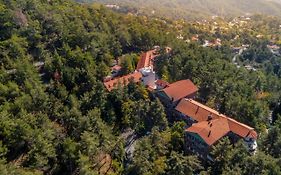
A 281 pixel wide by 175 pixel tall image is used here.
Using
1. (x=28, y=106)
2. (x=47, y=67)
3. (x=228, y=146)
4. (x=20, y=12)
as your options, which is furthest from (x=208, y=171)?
(x=20, y=12)

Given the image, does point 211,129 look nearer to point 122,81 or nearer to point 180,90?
point 180,90

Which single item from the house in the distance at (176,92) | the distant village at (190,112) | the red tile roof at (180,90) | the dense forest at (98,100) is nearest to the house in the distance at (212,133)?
the distant village at (190,112)

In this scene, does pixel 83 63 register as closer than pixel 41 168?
No

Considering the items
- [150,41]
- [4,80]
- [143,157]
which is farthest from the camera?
[150,41]

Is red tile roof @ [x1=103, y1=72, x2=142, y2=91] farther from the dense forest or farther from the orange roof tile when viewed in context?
the orange roof tile

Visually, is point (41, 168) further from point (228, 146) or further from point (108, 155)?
point (228, 146)

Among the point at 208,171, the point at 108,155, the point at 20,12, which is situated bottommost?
the point at 108,155
